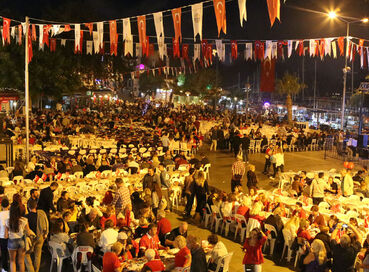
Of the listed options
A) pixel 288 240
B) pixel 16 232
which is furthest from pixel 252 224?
pixel 16 232

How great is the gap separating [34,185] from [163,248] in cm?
471

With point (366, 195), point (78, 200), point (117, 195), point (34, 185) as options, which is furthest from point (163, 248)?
point (366, 195)

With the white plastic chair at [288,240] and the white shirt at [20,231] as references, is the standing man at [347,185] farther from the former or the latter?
the white shirt at [20,231]

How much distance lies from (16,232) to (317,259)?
4.77 metres

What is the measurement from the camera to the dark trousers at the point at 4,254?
7.27 m

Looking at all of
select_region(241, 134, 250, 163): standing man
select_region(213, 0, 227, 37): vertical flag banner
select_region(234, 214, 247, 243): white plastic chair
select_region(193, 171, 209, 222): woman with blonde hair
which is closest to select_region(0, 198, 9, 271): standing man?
select_region(234, 214, 247, 243): white plastic chair

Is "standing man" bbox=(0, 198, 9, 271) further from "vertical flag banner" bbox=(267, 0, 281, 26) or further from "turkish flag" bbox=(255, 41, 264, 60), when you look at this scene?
"turkish flag" bbox=(255, 41, 264, 60)

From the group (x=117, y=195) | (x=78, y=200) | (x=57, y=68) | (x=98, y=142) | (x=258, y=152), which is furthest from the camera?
(x=57, y=68)

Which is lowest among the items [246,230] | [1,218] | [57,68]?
Answer: [246,230]

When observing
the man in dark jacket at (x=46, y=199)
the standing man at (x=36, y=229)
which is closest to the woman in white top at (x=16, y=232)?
the standing man at (x=36, y=229)

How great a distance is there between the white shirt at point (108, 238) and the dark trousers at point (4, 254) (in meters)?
1.79

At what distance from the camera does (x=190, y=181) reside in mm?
10859

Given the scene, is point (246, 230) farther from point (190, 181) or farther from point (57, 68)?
point (57, 68)

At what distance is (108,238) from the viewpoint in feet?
22.0
